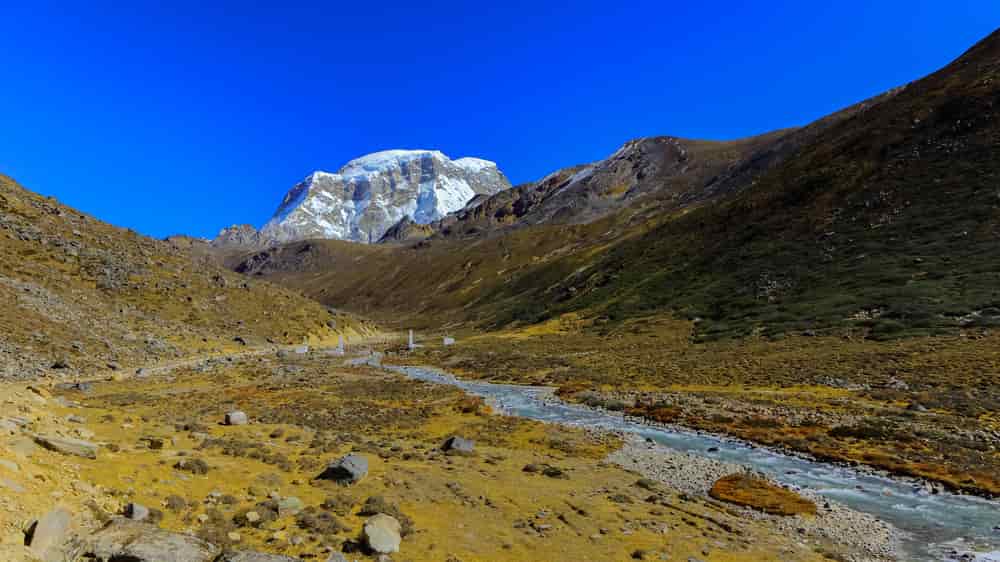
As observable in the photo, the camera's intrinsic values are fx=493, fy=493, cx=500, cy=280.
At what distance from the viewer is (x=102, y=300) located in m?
55.6

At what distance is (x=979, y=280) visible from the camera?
164ft

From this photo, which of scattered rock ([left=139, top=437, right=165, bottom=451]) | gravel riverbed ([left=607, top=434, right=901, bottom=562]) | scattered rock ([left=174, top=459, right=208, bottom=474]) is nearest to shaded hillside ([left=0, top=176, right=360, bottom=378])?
scattered rock ([left=139, top=437, right=165, bottom=451])

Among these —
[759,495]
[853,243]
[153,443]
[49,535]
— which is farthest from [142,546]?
[853,243]

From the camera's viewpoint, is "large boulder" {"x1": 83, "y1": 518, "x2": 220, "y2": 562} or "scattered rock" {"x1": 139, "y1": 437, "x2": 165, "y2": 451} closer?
"large boulder" {"x1": 83, "y1": 518, "x2": 220, "y2": 562}

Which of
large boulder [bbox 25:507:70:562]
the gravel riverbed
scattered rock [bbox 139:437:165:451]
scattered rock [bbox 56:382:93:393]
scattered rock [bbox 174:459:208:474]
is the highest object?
large boulder [bbox 25:507:70:562]

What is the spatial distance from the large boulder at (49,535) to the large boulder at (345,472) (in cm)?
743

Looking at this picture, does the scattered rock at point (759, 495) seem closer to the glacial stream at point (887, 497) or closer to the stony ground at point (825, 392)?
the glacial stream at point (887, 497)

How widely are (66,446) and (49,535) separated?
6790mm

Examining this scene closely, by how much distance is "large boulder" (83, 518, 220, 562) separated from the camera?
8766 millimetres

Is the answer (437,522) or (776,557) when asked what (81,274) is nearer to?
(437,522)

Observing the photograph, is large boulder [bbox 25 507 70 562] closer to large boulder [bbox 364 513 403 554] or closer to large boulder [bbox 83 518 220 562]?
large boulder [bbox 83 518 220 562]

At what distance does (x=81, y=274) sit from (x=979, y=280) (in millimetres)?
98722

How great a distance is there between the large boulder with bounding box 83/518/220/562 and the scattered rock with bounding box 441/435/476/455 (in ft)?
41.8

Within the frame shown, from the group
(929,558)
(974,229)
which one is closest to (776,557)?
(929,558)
